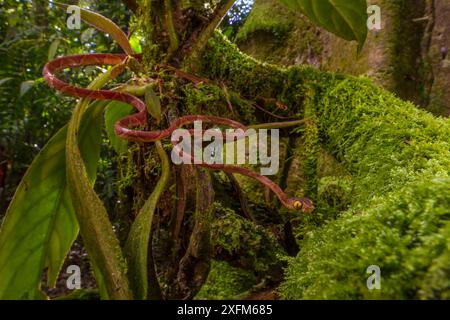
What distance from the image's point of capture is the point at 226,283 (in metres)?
1.45

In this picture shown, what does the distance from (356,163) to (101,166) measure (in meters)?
1.44

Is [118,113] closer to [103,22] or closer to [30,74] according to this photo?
[103,22]

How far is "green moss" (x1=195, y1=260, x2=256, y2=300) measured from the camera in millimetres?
1380

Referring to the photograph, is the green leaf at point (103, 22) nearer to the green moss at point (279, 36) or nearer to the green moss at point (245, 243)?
the green moss at point (245, 243)

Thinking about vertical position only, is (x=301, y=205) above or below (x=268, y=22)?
below

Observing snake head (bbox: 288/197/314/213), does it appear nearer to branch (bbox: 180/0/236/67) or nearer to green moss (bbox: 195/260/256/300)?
branch (bbox: 180/0/236/67)

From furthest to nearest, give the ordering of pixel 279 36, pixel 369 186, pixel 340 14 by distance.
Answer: pixel 279 36 → pixel 340 14 → pixel 369 186

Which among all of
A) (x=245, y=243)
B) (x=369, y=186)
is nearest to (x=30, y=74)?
(x=245, y=243)

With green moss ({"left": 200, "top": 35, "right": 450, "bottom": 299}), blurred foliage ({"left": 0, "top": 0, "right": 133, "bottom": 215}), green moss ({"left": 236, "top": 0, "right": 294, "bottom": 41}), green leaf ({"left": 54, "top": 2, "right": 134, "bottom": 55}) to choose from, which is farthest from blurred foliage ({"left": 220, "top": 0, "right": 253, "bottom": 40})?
green leaf ({"left": 54, "top": 2, "right": 134, "bottom": 55})

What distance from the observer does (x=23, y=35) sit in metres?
1.98

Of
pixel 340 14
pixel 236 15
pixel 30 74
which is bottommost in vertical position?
pixel 340 14

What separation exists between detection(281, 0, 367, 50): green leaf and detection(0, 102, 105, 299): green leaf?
530mm

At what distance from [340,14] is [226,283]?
3.22 feet

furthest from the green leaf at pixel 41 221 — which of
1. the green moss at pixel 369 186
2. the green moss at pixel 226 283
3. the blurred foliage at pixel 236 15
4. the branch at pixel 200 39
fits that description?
the blurred foliage at pixel 236 15
